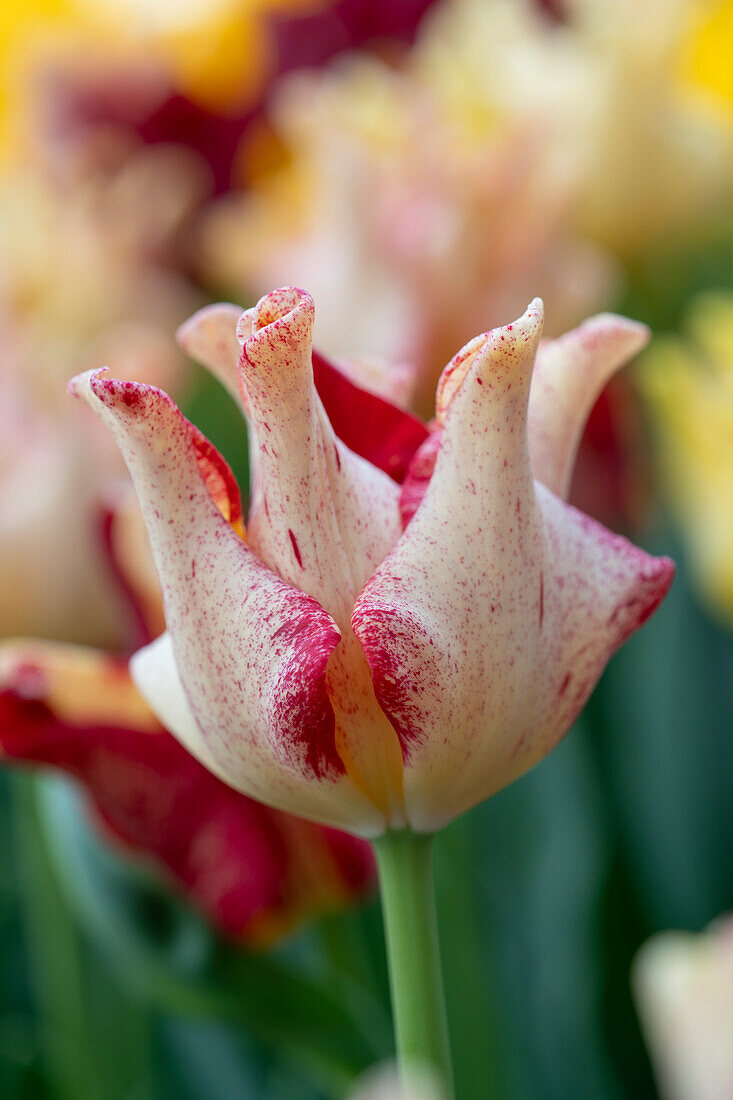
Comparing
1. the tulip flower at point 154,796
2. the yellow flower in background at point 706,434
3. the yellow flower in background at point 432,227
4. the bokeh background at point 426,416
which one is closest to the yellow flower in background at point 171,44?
the bokeh background at point 426,416

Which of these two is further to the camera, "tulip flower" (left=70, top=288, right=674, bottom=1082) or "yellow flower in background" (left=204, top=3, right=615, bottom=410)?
"yellow flower in background" (left=204, top=3, right=615, bottom=410)

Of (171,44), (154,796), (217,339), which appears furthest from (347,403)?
(171,44)

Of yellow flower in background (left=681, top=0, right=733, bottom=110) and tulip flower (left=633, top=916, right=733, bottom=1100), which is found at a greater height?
yellow flower in background (left=681, top=0, right=733, bottom=110)

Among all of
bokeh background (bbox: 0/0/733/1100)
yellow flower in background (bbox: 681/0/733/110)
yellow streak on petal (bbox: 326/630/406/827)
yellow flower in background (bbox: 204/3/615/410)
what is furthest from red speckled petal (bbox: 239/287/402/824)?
yellow flower in background (bbox: 681/0/733/110)

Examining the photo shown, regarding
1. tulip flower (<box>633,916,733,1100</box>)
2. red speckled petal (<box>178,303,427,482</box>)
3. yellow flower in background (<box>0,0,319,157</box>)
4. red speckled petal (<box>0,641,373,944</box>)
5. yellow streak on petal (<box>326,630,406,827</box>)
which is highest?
yellow flower in background (<box>0,0,319,157</box>)

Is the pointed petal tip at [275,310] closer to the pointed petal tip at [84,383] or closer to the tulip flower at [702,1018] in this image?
the pointed petal tip at [84,383]

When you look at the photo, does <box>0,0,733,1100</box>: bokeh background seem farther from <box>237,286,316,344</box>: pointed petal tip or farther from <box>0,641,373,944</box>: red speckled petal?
<box>237,286,316,344</box>: pointed petal tip

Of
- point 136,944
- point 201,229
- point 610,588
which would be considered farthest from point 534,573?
point 201,229
